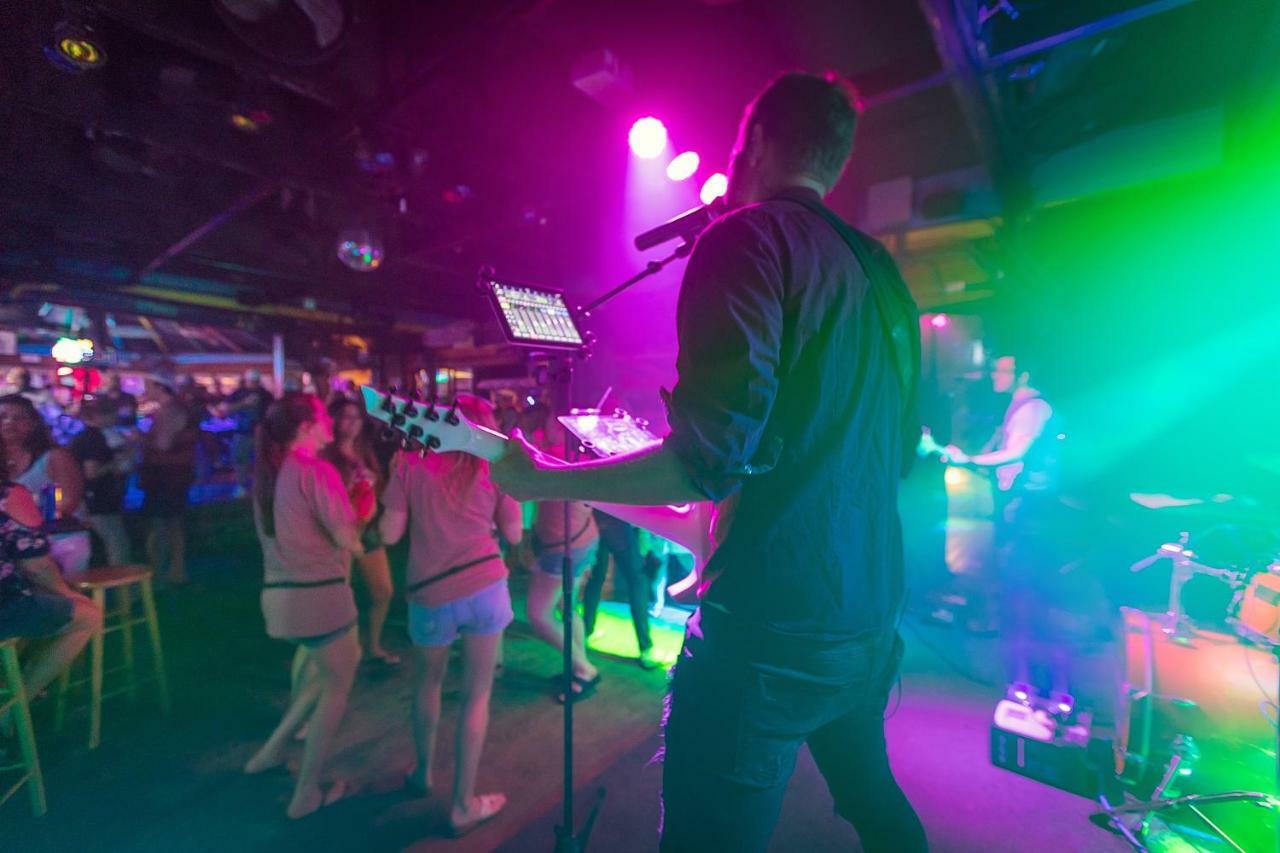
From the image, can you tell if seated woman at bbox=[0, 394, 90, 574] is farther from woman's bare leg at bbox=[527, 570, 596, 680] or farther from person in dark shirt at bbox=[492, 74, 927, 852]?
person in dark shirt at bbox=[492, 74, 927, 852]

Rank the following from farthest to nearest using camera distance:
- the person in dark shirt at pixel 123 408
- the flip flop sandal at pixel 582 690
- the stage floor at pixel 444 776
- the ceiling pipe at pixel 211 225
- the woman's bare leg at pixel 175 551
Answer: the person in dark shirt at pixel 123 408 → the woman's bare leg at pixel 175 551 → the ceiling pipe at pixel 211 225 → the flip flop sandal at pixel 582 690 → the stage floor at pixel 444 776

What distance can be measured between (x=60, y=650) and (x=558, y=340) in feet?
11.4

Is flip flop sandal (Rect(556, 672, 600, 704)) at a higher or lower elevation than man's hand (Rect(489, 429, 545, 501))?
lower

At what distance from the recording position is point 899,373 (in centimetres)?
114

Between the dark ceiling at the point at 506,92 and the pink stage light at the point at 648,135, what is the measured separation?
18 cm

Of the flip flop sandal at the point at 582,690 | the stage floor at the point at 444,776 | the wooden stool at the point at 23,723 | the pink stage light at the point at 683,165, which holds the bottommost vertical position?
the stage floor at the point at 444,776

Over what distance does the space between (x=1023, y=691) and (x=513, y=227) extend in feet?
21.8

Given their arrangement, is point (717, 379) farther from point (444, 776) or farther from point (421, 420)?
point (444, 776)

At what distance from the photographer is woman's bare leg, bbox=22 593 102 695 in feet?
9.77

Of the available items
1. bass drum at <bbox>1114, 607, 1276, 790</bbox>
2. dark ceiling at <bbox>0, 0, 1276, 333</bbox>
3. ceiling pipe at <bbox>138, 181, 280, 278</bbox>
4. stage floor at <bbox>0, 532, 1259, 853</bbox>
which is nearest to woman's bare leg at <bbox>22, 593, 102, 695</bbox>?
stage floor at <bbox>0, 532, 1259, 853</bbox>

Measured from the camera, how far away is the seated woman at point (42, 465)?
12.3 feet

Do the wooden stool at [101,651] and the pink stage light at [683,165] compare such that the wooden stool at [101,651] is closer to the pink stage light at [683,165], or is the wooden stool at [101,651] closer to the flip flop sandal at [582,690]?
the flip flop sandal at [582,690]

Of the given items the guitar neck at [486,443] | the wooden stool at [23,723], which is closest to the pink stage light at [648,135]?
the guitar neck at [486,443]

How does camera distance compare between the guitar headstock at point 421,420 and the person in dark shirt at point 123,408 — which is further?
the person in dark shirt at point 123,408
